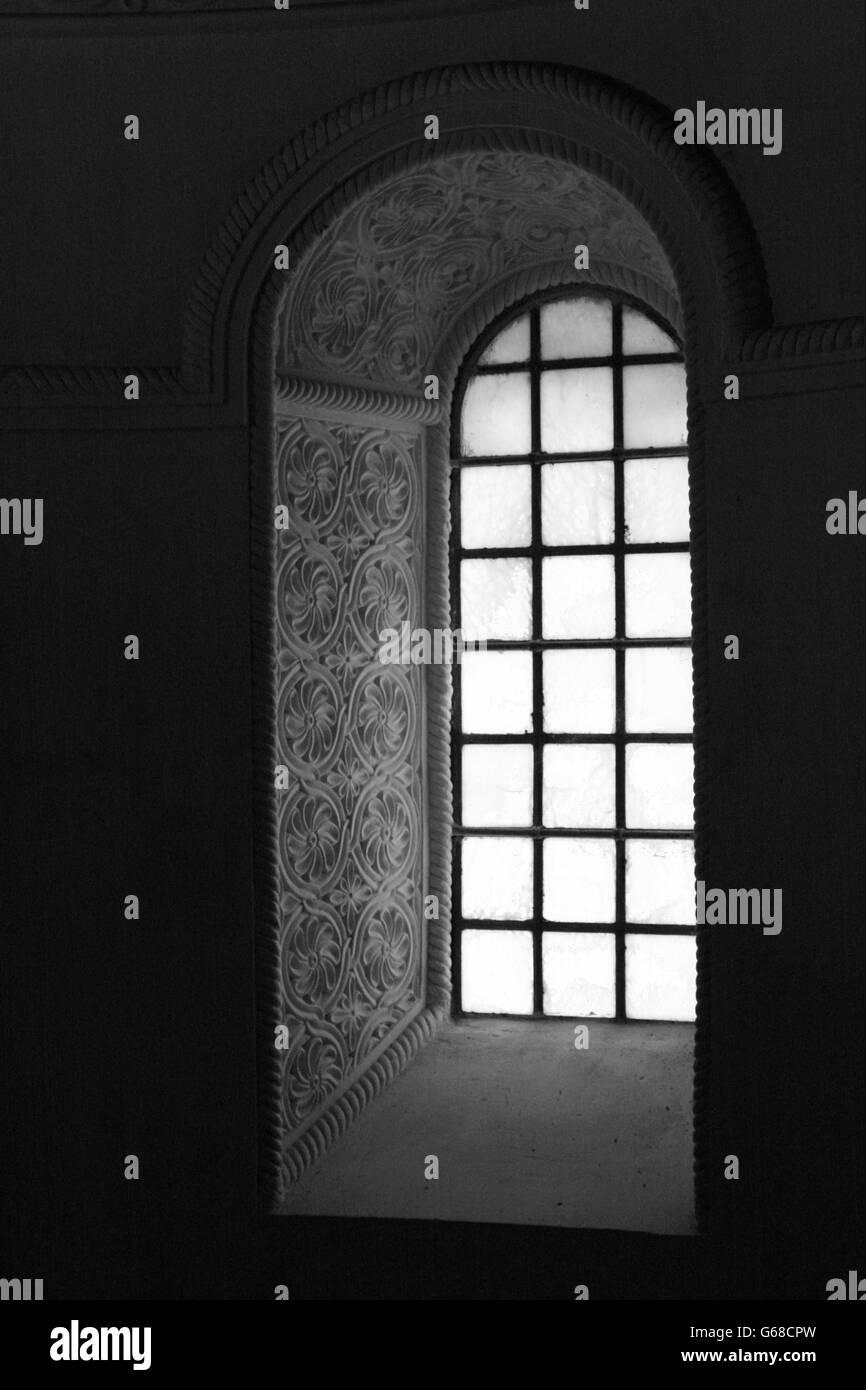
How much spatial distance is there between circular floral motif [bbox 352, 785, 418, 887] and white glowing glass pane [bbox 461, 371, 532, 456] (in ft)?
3.24

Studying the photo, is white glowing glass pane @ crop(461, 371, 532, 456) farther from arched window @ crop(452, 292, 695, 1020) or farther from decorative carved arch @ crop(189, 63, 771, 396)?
decorative carved arch @ crop(189, 63, 771, 396)

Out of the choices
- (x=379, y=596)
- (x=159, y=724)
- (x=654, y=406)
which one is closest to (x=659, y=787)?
(x=379, y=596)

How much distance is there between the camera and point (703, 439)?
9.39 feet

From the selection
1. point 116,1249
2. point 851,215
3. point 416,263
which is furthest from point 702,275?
point 116,1249

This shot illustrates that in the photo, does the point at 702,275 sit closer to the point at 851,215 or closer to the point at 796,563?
the point at 851,215

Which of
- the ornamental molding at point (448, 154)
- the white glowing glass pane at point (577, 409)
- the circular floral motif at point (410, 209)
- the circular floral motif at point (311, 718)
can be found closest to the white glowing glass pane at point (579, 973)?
the circular floral motif at point (311, 718)

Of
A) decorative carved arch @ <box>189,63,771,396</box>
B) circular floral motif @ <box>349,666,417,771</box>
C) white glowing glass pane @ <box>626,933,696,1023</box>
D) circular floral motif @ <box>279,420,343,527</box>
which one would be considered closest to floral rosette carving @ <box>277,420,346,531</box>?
circular floral motif @ <box>279,420,343,527</box>

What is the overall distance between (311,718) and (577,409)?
1197 millimetres

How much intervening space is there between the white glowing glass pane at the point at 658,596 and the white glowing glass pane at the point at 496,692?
0.32m

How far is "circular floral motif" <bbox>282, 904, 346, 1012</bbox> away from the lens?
10.5 feet

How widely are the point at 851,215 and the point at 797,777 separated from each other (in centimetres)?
111

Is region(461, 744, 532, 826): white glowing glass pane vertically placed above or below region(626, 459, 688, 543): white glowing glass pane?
below

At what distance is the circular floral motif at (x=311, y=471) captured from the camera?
3197 mm

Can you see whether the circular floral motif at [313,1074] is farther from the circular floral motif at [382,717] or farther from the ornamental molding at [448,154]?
the ornamental molding at [448,154]
